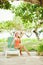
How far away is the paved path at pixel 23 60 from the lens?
2.13 m

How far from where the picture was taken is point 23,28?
223 centimetres

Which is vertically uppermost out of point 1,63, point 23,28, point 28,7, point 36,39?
point 28,7

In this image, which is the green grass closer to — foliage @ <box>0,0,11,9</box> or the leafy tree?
the leafy tree

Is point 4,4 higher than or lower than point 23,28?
higher

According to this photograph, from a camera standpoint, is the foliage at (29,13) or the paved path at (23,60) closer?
the paved path at (23,60)

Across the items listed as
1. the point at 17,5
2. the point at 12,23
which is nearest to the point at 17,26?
the point at 12,23

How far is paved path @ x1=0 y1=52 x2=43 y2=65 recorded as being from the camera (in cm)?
213

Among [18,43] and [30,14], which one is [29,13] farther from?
[18,43]

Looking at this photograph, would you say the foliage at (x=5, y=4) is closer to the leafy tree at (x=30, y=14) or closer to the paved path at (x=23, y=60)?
the leafy tree at (x=30, y=14)

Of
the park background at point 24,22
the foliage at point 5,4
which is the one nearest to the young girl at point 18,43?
the park background at point 24,22

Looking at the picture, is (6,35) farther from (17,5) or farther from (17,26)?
(17,5)

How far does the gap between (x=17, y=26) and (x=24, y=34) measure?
14 centimetres

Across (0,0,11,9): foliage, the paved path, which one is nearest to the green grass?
the paved path

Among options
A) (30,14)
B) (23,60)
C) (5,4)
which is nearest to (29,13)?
(30,14)
